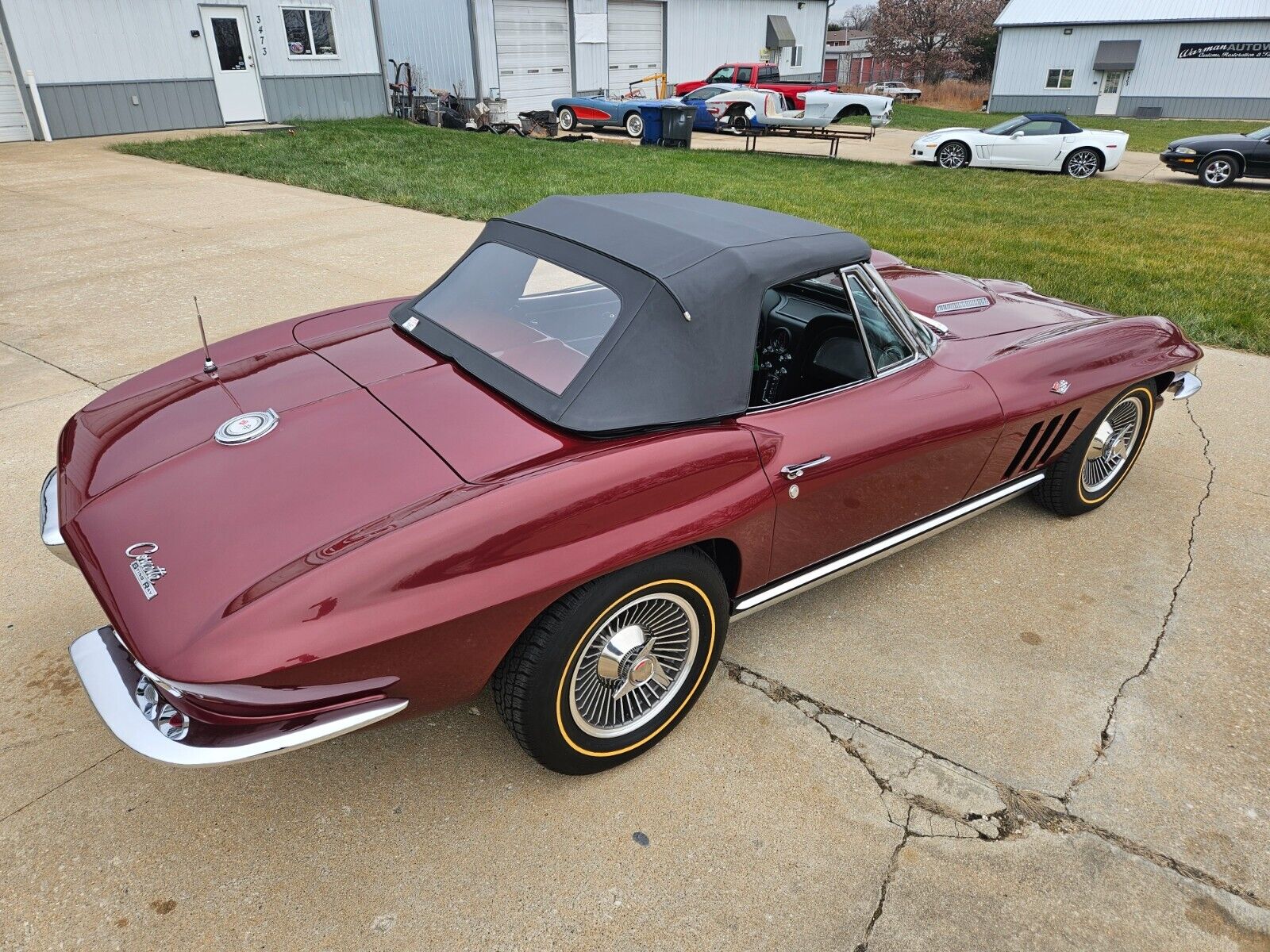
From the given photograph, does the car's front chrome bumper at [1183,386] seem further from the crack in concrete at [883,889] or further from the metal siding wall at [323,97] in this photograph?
the metal siding wall at [323,97]

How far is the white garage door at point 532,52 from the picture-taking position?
20547 mm

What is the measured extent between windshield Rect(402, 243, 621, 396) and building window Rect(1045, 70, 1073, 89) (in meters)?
40.9

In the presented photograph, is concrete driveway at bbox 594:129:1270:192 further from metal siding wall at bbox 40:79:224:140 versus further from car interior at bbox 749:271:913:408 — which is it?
car interior at bbox 749:271:913:408

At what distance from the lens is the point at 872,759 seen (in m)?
2.59

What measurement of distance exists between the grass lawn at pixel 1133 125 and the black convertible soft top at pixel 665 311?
22.5 metres

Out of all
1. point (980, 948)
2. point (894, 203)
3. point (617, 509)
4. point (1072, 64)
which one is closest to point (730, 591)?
point (617, 509)

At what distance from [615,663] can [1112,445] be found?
112 inches

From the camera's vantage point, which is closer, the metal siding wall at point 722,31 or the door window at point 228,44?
the door window at point 228,44

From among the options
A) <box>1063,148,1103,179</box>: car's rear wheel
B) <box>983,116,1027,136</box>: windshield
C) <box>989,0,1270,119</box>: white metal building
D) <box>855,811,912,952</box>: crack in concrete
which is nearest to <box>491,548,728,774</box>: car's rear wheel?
<box>855,811,912,952</box>: crack in concrete

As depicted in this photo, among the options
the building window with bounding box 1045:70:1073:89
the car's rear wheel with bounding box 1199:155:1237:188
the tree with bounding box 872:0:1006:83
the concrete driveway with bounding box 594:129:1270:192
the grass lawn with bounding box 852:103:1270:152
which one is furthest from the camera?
the tree with bounding box 872:0:1006:83

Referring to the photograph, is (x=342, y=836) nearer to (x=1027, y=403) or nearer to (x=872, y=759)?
(x=872, y=759)

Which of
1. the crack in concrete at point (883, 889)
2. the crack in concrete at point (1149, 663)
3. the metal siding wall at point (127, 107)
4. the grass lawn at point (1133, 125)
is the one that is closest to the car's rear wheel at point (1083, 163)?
the grass lawn at point (1133, 125)

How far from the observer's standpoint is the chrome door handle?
259 centimetres

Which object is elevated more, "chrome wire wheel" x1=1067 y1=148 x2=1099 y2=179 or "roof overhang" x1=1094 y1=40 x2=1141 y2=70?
"roof overhang" x1=1094 y1=40 x2=1141 y2=70
